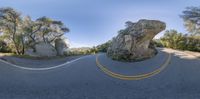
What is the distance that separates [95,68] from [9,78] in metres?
4.31

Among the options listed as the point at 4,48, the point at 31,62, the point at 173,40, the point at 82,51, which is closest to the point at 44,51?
the point at 82,51

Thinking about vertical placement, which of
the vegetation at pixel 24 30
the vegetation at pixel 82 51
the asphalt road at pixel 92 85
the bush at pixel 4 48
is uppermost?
the vegetation at pixel 24 30

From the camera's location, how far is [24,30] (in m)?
25.8

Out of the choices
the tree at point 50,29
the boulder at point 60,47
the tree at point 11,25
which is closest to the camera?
the boulder at point 60,47

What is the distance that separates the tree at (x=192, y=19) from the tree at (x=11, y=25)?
1709 cm

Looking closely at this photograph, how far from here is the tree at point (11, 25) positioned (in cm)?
2409

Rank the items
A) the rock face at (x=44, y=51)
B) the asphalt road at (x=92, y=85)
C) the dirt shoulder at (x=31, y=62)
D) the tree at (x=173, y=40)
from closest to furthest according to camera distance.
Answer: the asphalt road at (x=92, y=85) → the dirt shoulder at (x=31, y=62) → the tree at (x=173, y=40) → the rock face at (x=44, y=51)

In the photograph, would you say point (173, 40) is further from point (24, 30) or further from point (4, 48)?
point (4, 48)

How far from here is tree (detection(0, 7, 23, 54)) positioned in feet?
79.0

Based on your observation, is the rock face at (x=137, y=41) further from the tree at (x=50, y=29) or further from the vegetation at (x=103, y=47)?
the tree at (x=50, y=29)

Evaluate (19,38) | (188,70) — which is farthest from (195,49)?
(19,38)

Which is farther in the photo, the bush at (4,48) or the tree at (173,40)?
the bush at (4,48)

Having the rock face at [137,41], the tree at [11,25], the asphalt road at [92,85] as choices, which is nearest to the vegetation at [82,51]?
the tree at [11,25]

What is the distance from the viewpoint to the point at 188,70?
1103 cm
